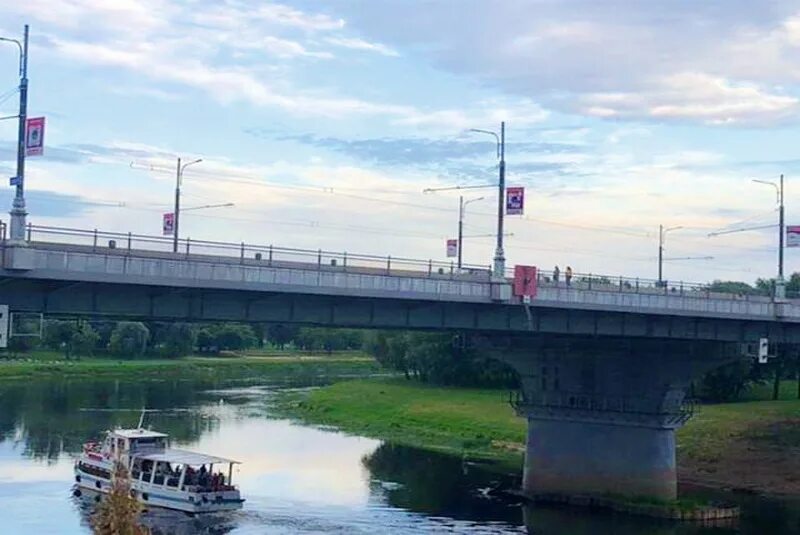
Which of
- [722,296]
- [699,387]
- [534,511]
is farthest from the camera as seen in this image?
[699,387]

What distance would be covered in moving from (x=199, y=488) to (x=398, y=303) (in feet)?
56.6

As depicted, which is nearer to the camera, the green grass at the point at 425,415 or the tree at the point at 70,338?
the green grass at the point at 425,415

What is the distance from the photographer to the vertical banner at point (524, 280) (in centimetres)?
5419

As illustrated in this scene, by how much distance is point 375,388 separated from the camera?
130m

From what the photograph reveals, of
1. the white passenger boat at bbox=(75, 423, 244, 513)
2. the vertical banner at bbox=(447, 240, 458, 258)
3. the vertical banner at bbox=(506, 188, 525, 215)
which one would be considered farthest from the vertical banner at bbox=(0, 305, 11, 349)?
the vertical banner at bbox=(447, 240, 458, 258)

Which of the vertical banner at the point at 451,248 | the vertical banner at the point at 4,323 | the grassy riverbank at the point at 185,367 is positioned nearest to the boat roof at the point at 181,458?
the vertical banner at the point at 451,248

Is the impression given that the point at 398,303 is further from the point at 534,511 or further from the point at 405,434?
the point at 405,434

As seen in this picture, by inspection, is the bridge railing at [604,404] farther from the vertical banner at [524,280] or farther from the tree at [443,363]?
the tree at [443,363]

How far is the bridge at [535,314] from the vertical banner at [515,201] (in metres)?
3.06

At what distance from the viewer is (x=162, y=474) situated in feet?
214

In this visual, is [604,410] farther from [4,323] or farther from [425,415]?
[4,323]

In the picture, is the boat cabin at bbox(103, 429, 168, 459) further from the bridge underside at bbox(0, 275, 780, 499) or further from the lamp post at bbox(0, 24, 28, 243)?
the lamp post at bbox(0, 24, 28, 243)

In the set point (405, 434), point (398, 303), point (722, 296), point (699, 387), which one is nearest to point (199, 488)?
point (398, 303)

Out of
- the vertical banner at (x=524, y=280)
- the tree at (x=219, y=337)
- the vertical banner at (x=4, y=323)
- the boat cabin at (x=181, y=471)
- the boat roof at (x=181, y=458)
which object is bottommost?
the boat cabin at (x=181, y=471)
